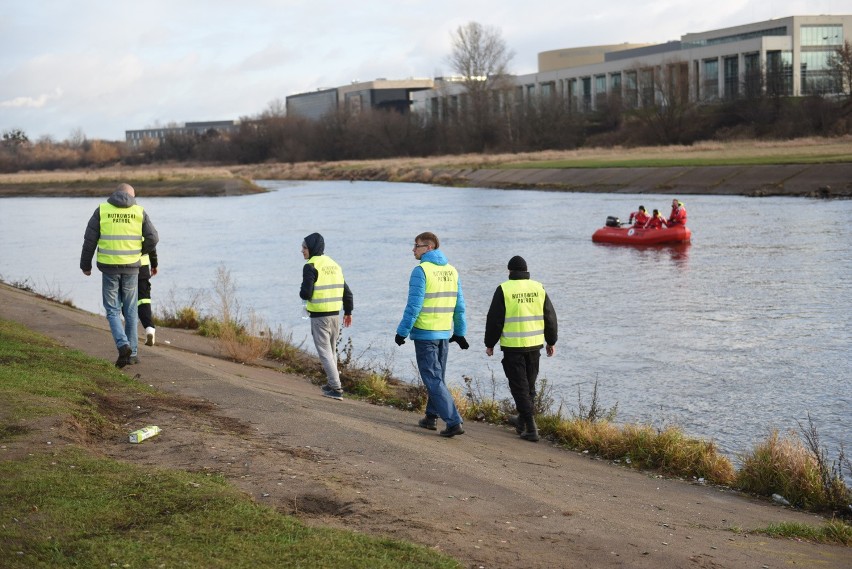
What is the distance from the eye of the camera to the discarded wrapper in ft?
28.1

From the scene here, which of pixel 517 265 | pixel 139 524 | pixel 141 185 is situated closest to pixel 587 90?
pixel 141 185

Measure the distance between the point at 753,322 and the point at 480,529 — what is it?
14.1 metres

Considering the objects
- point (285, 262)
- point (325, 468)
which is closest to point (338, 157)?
point (285, 262)

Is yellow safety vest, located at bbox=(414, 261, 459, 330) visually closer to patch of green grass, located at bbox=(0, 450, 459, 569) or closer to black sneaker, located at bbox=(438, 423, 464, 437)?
black sneaker, located at bbox=(438, 423, 464, 437)

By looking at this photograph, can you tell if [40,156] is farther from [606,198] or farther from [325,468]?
[325,468]

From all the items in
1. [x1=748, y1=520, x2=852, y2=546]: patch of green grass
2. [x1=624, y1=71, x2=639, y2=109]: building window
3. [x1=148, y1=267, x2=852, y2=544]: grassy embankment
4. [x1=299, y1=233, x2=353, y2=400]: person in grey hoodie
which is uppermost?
[x1=624, y1=71, x2=639, y2=109]: building window

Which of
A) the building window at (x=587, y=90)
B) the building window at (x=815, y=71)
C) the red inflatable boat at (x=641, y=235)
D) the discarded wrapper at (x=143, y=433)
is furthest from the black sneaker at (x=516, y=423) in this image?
the building window at (x=587, y=90)

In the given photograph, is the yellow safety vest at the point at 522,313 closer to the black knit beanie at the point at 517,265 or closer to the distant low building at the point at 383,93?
the black knit beanie at the point at 517,265

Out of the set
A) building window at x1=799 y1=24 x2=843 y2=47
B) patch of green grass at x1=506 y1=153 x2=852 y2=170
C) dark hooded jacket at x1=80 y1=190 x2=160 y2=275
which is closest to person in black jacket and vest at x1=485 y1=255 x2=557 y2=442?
dark hooded jacket at x1=80 y1=190 x2=160 y2=275

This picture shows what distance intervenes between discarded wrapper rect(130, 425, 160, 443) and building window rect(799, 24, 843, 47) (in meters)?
108

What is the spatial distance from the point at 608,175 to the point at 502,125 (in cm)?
5498

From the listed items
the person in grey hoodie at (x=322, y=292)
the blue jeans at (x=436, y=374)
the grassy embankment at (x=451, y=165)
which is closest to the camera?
the blue jeans at (x=436, y=374)

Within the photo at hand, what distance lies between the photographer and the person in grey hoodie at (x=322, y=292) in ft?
38.0

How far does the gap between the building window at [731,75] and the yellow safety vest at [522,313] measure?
102144 mm
